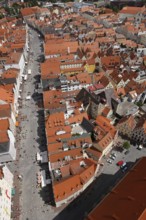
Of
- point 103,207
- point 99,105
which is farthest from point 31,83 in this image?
point 103,207

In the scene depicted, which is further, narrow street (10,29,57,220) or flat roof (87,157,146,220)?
narrow street (10,29,57,220)

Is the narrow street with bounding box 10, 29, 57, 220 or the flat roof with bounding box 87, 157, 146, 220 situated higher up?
the flat roof with bounding box 87, 157, 146, 220

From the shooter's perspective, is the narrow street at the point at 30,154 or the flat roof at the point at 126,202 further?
the narrow street at the point at 30,154

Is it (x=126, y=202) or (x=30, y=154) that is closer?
(x=126, y=202)

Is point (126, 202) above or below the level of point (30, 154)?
above
